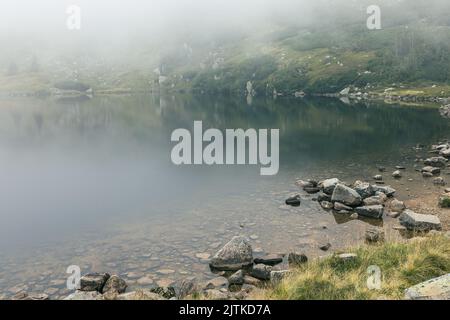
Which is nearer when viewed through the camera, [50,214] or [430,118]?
[50,214]

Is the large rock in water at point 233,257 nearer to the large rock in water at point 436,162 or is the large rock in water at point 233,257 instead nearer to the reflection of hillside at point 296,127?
the large rock in water at point 436,162

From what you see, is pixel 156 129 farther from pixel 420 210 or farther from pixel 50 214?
pixel 420 210

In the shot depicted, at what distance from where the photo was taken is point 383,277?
16438mm

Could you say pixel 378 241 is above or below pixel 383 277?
below

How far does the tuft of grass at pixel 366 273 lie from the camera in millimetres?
15141

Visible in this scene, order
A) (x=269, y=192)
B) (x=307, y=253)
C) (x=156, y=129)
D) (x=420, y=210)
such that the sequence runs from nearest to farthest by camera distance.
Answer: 1. (x=307, y=253)
2. (x=420, y=210)
3. (x=269, y=192)
4. (x=156, y=129)

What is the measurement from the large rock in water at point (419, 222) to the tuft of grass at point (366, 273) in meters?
6.02

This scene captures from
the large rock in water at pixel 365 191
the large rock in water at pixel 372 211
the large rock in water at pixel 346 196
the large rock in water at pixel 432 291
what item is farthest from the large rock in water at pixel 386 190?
the large rock in water at pixel 432 291

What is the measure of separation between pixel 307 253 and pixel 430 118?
8384 cm

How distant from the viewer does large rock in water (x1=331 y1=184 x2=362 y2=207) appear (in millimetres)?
32906

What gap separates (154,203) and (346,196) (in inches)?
674

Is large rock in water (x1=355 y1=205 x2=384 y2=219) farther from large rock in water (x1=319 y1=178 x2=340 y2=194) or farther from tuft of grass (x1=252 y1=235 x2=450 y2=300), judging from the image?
tuft of grass (x1=252 y1=235 x2=450 y2=300)

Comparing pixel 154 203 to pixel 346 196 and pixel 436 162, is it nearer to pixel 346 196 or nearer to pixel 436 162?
pixel 346 196
